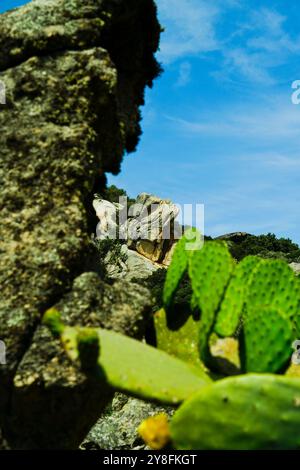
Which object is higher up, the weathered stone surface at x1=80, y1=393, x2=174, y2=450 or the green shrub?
the green shrub

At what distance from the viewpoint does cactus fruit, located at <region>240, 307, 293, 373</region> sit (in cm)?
363

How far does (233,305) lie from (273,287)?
361 millimetres

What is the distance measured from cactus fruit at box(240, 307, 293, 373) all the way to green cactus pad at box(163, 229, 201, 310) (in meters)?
0.81

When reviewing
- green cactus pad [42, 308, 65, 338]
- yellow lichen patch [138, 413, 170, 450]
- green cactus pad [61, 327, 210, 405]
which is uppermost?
green cactus pad [42, 308, 65, 338]

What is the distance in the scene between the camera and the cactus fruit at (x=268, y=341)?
3635mm

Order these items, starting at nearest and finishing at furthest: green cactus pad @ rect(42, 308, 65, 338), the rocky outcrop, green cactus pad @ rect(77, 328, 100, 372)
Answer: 1. green cactus pad @ rect(77, 328, 100, 372)
2. green cactus pad @ rect(42, 308, 65, 338)
3. the rocky outcrop

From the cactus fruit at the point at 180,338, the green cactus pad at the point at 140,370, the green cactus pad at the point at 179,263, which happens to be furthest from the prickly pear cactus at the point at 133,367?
the green cactus pad at the point at 179,263

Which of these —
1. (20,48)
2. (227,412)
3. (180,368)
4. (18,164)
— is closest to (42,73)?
(20,48)

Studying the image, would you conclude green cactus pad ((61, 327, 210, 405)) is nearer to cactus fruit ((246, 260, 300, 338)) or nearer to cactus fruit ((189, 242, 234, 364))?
cactus fruit ((189, 242, 234, 364))

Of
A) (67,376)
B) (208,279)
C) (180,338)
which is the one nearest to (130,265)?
(180,338)

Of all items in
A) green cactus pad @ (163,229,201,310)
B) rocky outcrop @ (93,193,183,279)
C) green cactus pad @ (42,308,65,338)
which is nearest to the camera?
green cactus pad @ (42,308,65,338)

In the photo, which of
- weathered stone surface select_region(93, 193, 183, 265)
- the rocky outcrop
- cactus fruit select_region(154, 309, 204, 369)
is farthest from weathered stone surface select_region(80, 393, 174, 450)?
weathered stone surface select_region(93, 193, 183, 265)

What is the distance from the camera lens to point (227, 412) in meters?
3.26
